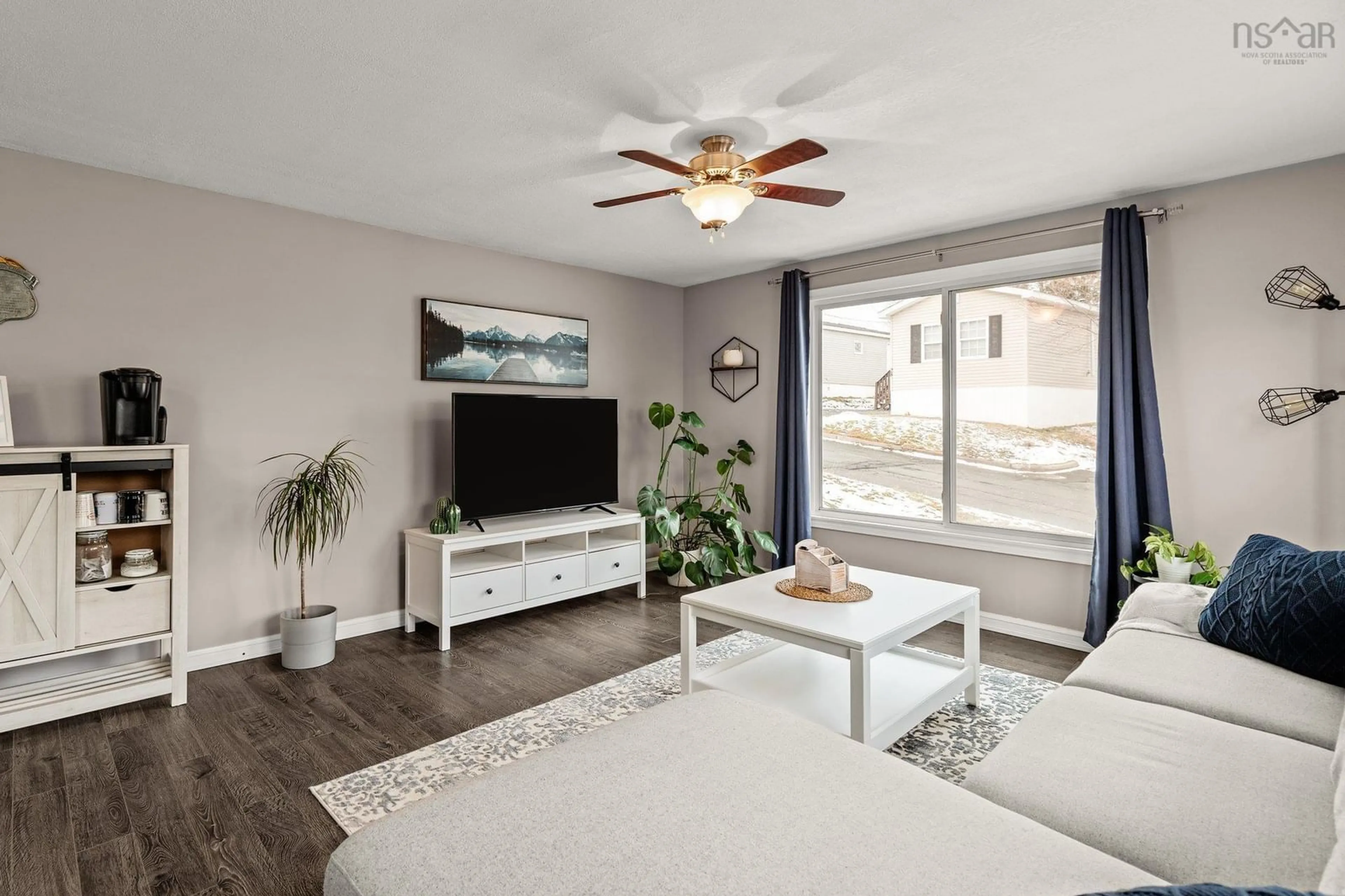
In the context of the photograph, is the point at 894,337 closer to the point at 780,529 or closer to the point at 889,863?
the point at 780,529

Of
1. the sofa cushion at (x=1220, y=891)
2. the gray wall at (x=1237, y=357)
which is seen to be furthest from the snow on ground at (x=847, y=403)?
the sofa cushion at (x=1220, y=891)

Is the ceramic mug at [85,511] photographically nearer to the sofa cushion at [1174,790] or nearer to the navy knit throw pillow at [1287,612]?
the sofa cushion at [1174,790]

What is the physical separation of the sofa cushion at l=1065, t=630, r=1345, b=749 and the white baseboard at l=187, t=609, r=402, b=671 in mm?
3530

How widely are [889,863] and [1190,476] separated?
3215 mm

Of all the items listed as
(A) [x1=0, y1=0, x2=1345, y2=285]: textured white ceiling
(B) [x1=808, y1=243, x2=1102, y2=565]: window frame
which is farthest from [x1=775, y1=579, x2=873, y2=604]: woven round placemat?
(A) [x1=0, y1=0, x2=1345, y2=285]: textured white ceiling

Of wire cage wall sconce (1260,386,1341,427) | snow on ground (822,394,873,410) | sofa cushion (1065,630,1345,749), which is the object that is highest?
snow on ground (822,394,873,410)

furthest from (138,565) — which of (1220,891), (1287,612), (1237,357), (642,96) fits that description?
(1237,357)

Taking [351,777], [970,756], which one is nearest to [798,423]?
[970,756]

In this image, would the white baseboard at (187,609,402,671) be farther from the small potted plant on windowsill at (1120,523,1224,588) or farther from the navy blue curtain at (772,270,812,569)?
the small potted plant on windowsill at (1120,523,1224,588)

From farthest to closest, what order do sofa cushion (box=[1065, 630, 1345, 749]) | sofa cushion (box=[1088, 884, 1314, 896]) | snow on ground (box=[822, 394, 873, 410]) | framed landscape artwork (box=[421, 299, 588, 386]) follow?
snow on ground (box=[822, 394, 873, 410]) → framed landscape artwork (box=[421, 299, 588, 386]) → sofa cushion (box=[1065, 630, 1345, 749]) → sofa cushion (box=[1088, 884, 1314, 896])

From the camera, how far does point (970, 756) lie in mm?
2430

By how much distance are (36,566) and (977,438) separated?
4691mm

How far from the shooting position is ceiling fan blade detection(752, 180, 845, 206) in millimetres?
2600

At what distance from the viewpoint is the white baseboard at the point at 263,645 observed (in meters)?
3.31
